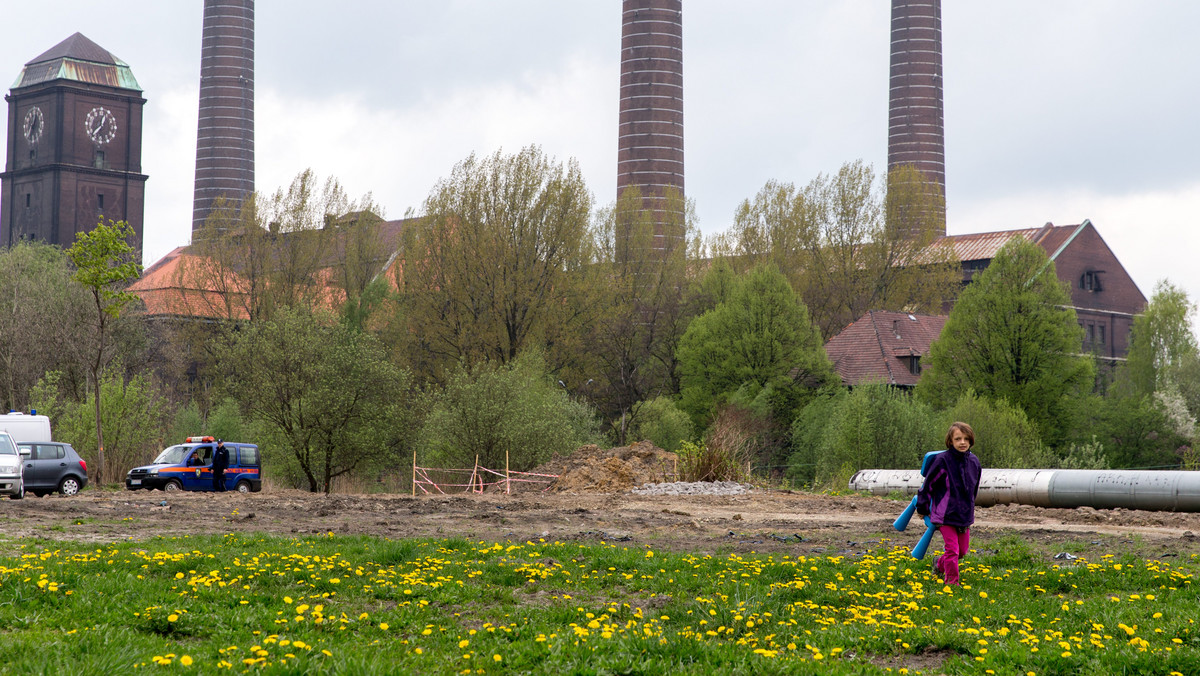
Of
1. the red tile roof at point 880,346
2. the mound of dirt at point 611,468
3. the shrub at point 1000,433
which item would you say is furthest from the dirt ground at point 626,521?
the red tile roof at point 880,346

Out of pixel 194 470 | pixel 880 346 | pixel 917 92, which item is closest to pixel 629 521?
pixel 194 470

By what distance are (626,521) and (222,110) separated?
322ft

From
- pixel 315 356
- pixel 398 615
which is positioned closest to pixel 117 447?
pixel 315 356

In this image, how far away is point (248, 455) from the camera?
3469cm

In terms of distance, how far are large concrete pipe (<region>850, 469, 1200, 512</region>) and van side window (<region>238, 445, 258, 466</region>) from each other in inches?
811

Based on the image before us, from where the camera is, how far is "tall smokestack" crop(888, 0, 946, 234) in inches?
3723

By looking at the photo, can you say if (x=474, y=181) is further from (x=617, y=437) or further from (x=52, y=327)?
(x=52, y=327)

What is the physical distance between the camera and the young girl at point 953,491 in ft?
34.6

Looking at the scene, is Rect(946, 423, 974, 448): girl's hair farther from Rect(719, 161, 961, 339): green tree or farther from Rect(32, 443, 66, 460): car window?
Rect(719, 161, 961, 339): green tree

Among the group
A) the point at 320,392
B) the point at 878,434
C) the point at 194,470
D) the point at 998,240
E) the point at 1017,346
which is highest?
the point at 998,240

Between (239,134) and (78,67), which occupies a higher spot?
(78,67)

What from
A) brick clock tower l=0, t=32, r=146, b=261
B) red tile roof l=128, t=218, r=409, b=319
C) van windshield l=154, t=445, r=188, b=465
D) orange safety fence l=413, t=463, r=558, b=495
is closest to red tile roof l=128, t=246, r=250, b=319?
red tile roof l=128, t=218, r=409, b=319

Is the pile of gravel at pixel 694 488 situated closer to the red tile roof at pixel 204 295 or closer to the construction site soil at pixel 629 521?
the construction site soil at pixel 629 521

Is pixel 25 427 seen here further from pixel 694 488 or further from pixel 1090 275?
pixel 1090 275
